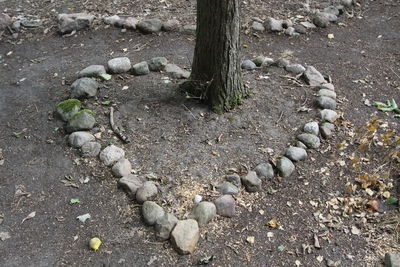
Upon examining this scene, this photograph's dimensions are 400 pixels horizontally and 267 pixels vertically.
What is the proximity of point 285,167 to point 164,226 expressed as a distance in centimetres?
118

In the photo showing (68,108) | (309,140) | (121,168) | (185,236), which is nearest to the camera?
(185,236)

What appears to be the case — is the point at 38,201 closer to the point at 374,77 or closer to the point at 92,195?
the point at 92,195

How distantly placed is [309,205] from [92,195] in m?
1.76

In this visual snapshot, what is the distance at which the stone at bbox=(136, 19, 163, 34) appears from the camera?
5.41m

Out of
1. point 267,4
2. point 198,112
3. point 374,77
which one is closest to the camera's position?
point 198,112

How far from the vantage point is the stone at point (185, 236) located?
2.91 metres

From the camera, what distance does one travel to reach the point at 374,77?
4.77 metres

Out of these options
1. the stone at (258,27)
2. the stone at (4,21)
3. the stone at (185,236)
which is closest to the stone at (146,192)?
the stone at (185,236)

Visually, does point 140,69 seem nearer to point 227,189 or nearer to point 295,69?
point 295,69

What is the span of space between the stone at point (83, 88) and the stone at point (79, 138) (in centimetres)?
56

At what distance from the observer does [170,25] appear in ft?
18.0

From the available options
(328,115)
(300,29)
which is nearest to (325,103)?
(328,115)

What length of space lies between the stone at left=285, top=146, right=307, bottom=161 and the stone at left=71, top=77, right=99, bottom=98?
1.99m

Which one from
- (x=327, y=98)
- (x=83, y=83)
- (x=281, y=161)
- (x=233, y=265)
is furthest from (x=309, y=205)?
(x=83, y=83)
